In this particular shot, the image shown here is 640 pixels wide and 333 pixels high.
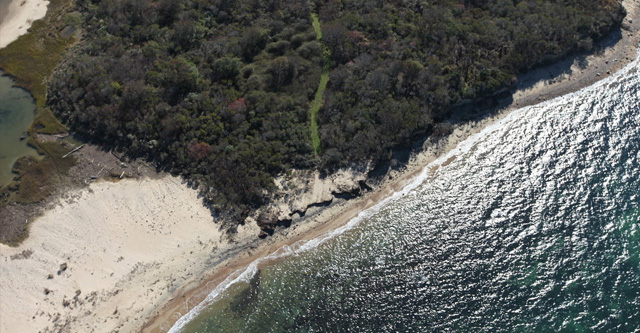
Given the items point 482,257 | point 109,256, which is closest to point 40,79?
point 109,256

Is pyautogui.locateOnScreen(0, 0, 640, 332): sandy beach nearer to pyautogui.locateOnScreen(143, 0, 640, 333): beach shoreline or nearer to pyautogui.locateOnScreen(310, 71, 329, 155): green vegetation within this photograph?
pyautogui.locateOnScreen(143, 0, 640, 333): beach shoreline

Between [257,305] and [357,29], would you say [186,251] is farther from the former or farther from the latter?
[357,29]

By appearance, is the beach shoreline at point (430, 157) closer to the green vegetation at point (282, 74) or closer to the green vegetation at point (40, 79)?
the green vegetation at point (282, 74)

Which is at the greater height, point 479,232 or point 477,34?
point 477,34

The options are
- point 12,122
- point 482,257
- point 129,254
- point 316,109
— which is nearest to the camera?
point 129,254

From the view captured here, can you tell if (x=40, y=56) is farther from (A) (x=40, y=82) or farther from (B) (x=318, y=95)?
(B) (x=318, y=95)

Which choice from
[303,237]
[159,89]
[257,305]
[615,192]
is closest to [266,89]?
[159,89]

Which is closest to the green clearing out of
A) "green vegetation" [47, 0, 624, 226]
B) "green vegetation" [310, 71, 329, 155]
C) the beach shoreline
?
"green vegetation" [47, 0, 624, 226]
